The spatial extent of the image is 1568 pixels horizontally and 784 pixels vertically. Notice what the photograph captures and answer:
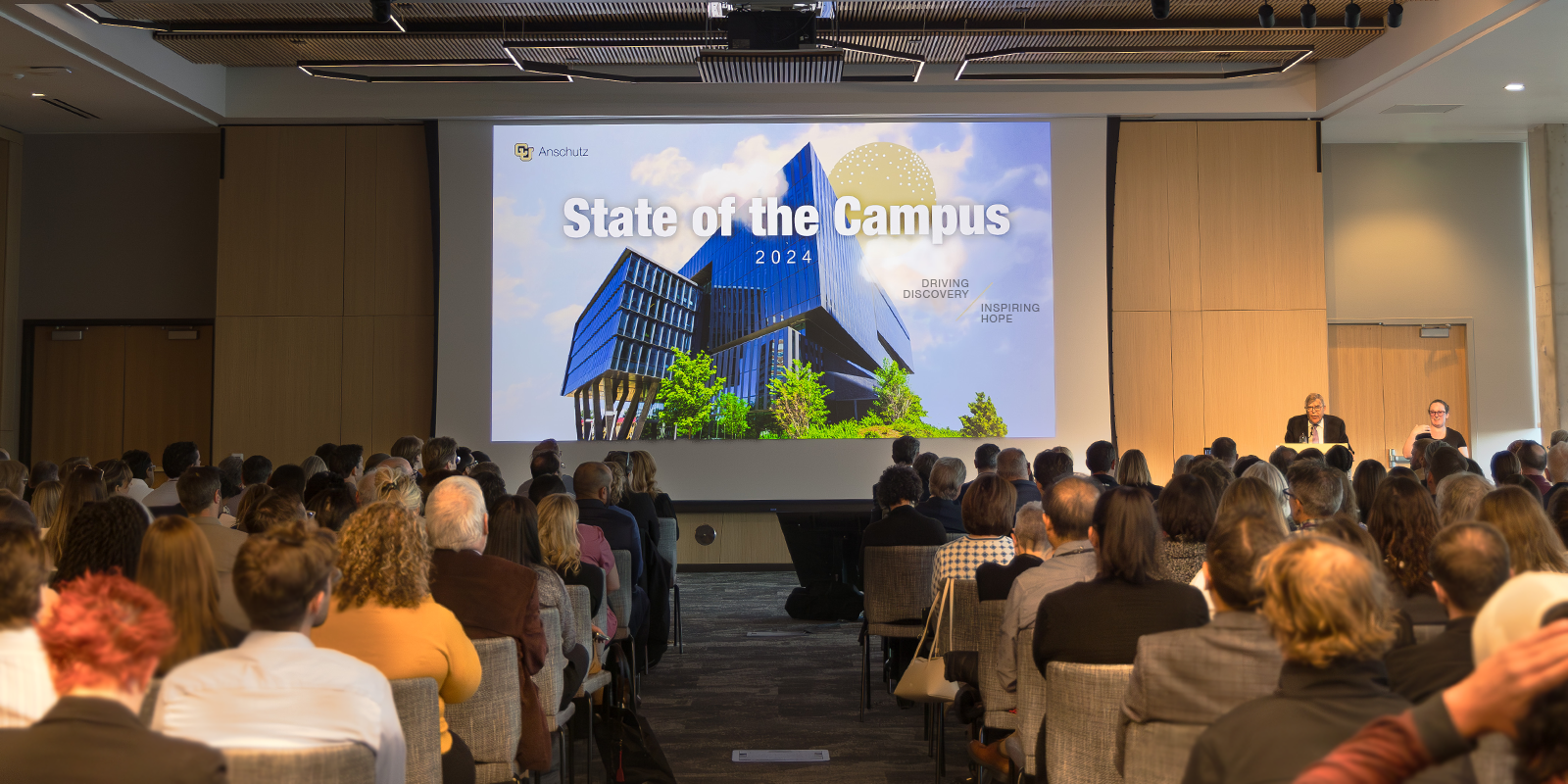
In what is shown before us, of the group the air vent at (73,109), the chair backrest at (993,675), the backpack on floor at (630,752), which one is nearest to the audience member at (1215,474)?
the chair backrest at (993,675)

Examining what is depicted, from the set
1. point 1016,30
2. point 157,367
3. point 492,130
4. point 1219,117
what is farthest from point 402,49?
point 1219,117

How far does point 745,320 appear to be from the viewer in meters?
9.17

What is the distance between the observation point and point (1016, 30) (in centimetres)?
812

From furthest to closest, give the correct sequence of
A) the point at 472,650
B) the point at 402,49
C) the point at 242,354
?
the point at 242,354
the point at 402,49
the point at 472,650

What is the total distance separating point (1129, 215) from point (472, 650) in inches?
326

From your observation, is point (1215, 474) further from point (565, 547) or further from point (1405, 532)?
point (565, 547)

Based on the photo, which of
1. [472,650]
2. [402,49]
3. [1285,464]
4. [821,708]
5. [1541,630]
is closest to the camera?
[1541,630]

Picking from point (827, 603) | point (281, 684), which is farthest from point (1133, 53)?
point (281, 684)

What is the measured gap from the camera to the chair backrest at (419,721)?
227 centimetres

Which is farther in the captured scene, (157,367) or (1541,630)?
(157,367)

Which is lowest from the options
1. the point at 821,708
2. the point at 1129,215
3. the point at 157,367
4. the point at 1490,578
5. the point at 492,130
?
the point at 821,708

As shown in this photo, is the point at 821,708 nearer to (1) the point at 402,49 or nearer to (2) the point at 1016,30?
(2) the point at 1016,30

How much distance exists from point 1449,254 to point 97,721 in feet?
38.5

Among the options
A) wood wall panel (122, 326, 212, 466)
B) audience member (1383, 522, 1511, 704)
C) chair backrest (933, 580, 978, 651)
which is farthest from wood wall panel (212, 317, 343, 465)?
audience member (1383, 522, 1511, 704)
